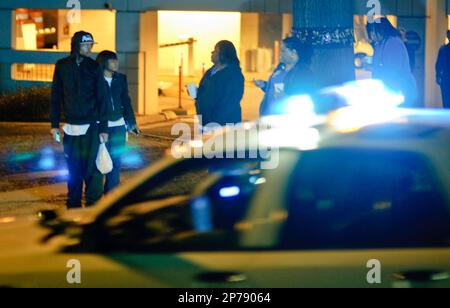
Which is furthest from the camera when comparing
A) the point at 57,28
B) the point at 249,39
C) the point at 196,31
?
the point at 249,39

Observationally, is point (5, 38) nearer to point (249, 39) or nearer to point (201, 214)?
point (249, 39)

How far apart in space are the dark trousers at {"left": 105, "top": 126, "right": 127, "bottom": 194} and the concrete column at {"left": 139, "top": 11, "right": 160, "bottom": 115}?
9182mm

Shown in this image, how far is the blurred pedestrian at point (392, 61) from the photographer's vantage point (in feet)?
31.6

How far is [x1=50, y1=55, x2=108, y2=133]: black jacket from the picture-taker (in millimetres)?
9086

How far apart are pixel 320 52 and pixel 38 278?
5.64 metres

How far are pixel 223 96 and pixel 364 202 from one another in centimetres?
539

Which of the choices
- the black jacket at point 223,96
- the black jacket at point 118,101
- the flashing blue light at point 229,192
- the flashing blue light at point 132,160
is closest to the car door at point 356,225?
the flashing blue light at point 229,192

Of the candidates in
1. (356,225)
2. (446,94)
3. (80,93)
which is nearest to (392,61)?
(446,94)

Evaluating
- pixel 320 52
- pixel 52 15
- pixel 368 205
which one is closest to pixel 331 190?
pixel 368 205

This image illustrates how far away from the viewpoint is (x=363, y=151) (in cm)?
448

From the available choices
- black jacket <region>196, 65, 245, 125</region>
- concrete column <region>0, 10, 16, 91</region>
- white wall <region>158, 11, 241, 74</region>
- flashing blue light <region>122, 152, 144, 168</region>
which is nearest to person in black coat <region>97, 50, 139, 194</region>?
black jacket <region>196, 65, 245, 125</region>

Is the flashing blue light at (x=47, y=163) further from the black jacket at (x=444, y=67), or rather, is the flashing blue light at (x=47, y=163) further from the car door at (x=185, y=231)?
the car door at (x=185, y=231)

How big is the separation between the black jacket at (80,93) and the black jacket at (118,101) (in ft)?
2.02

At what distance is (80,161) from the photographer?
913 centimetres
